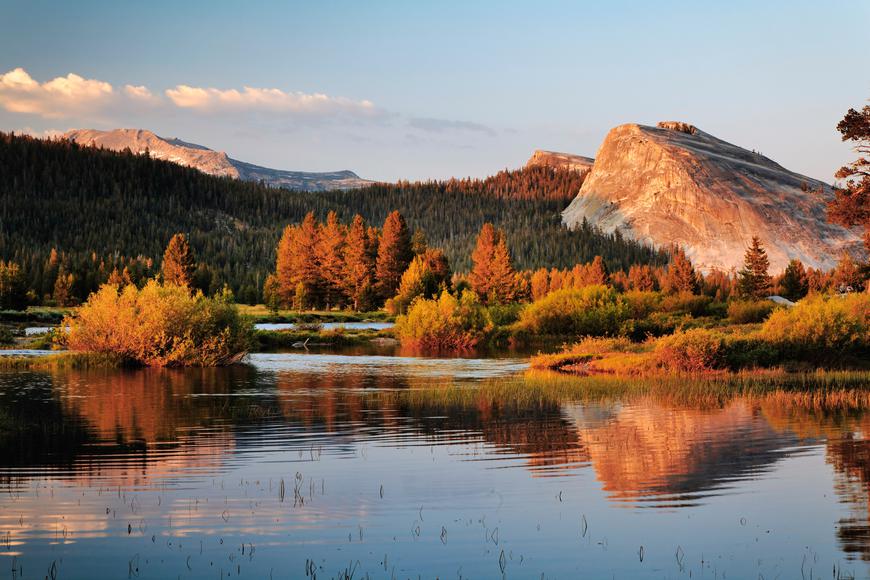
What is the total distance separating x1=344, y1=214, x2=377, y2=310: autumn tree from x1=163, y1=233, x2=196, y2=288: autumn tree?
62.3ft

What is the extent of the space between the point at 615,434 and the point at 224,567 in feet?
36.9

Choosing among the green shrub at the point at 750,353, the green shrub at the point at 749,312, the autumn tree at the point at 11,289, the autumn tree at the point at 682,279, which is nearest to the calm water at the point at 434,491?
the green shrub at the point at 750,353

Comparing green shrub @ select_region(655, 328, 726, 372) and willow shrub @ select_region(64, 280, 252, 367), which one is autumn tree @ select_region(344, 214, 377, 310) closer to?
willow shrub @ select_region(64, 280, 252, 367)

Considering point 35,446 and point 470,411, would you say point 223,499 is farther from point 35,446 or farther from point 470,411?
point 470,411

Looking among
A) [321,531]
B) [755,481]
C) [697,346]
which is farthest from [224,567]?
[697,346]

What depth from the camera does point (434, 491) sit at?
14.5m

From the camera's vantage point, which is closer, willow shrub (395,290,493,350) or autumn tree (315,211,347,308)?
willow shrub (395,290,493,350)

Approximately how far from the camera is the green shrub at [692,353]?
114 feet

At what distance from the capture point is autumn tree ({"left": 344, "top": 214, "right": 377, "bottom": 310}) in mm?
101812

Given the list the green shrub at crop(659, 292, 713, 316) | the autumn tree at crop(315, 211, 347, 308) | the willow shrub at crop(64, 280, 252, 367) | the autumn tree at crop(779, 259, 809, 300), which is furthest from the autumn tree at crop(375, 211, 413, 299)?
the willow shrub at crop(64, 280, 252, 367)

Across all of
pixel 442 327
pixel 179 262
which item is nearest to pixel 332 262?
pixel 179 262

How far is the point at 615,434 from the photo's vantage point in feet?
65.5

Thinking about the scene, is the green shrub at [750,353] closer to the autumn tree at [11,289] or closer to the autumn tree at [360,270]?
the autumn tree at [360,270]

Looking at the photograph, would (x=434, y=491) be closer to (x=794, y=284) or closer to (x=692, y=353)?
(x=692, y=353)
